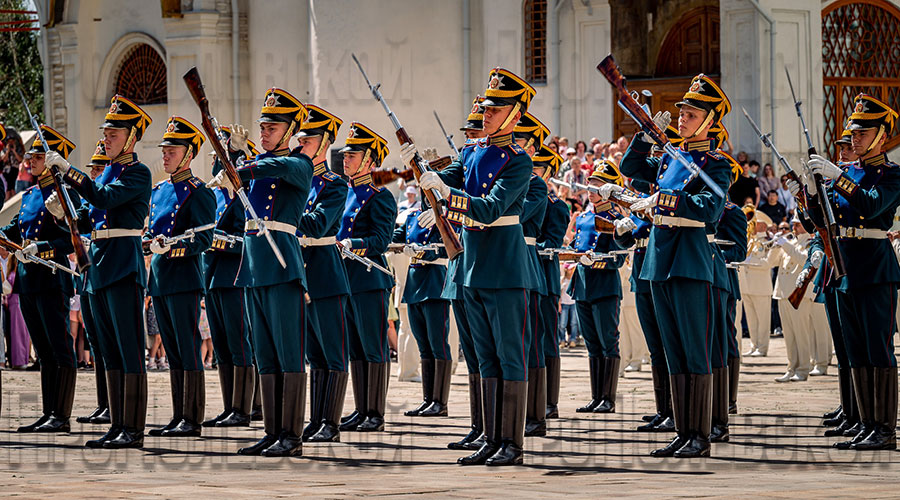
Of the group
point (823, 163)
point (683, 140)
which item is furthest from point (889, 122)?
point (683, 140)

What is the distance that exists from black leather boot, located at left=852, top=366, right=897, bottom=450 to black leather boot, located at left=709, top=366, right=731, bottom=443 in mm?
845

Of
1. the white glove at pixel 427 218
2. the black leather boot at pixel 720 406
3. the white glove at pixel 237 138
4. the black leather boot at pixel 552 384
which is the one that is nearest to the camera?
the white glove at pixel 427 218

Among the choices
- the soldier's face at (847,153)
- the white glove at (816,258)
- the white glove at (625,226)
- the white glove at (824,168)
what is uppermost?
the soldier's face at (847,153)

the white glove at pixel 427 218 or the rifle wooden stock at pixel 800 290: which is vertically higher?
the white glove at pixel 427 218

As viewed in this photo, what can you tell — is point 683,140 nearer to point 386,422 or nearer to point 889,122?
point 889,122

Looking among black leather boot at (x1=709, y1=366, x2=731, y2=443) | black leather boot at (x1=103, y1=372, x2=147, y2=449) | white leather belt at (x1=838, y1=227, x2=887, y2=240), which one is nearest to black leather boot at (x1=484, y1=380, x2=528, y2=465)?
black leather boot at (x1=709, y1=366, x2=731, y2=443)

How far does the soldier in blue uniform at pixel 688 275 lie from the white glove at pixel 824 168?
0.73 meters

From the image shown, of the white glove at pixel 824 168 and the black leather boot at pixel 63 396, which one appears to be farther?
the black leather boot at pixel 63 396

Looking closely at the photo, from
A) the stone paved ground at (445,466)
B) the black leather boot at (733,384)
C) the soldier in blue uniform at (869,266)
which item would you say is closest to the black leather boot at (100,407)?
the stone paved ground at (445,466)

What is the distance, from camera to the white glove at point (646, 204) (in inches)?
364

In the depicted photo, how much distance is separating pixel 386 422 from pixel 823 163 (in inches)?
148

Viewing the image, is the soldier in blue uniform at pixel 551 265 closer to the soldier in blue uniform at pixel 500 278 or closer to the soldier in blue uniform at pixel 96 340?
the soldier in blue uniform at pixel 500 278

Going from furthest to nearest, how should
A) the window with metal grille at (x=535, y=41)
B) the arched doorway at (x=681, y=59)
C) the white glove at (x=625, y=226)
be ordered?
the window with metal grille at (x=535, y=41), the arched doorway at (x=681, y=59), the white glove at (x=625, y=226)

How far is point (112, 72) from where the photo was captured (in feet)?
100
